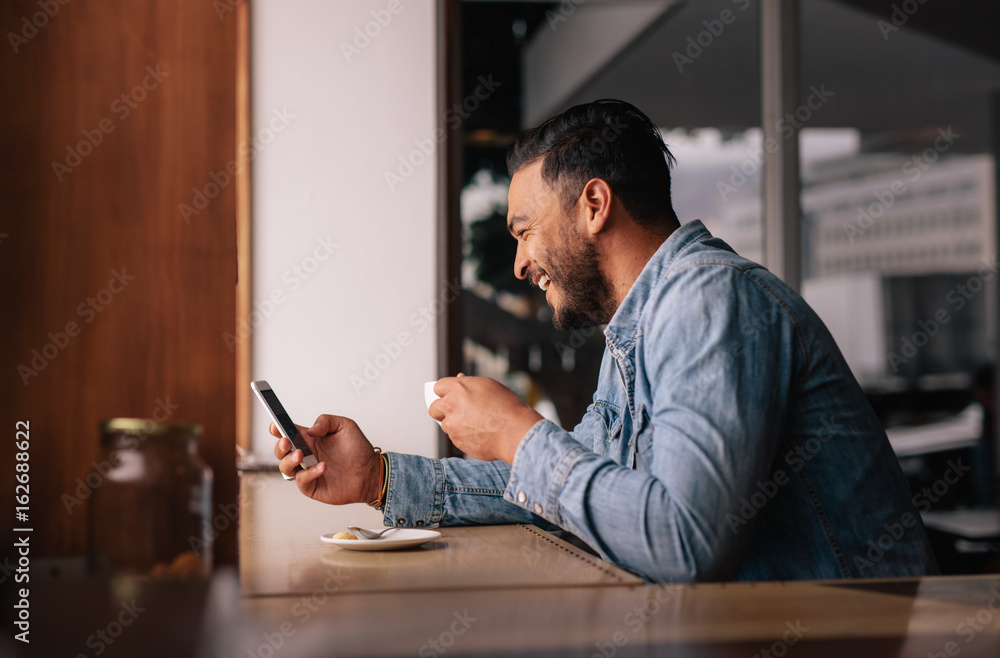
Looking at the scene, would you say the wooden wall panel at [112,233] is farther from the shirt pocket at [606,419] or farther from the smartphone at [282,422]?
the shirt pocket at [606,419]

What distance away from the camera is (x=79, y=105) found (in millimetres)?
736

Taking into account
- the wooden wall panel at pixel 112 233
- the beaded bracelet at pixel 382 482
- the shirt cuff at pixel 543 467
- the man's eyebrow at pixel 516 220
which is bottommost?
the beaded bracelet at pixel 382 482

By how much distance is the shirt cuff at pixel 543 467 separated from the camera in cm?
101

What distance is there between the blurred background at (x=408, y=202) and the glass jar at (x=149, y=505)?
0.05 ft

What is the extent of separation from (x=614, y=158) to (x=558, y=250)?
17 cm

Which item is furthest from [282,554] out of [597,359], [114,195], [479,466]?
[597,359]

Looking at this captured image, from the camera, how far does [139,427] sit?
0.74 metres

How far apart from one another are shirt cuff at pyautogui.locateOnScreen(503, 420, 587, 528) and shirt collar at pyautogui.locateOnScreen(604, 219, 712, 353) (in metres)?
0.26

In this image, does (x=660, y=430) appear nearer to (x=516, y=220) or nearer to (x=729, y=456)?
(x=729, y=456)

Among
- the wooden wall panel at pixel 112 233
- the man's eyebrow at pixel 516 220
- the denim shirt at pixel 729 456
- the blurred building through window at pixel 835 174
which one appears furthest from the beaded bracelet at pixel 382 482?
the blurred building through window at pixel 835 174

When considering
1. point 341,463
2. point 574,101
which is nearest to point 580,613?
point 341,463

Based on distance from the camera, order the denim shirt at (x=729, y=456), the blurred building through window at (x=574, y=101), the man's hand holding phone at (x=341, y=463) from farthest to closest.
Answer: the blurred building through window at (x=574, y=101) < the man's hand holding phone at (x=341, y=463) < the denim shirt at (x=729, y=456)

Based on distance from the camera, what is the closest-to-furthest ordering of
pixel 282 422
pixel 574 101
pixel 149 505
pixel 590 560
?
pixel 149 505, pixel 590 560, pixel 282 422, pixel 574 101

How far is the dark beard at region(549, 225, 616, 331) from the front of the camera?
140cm
